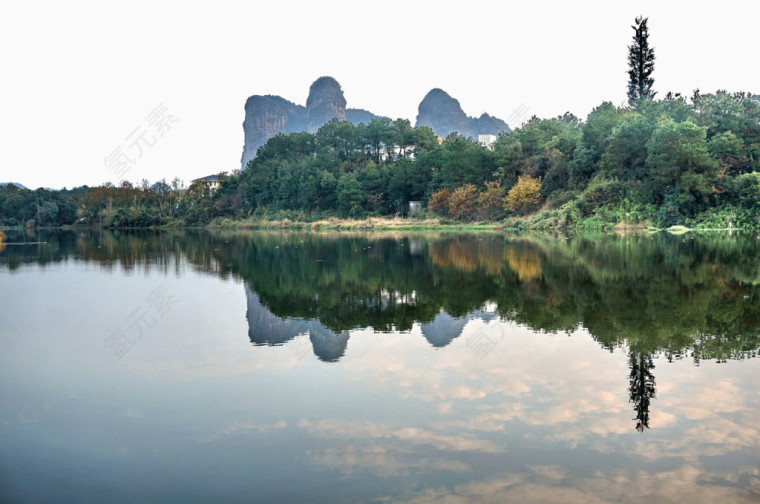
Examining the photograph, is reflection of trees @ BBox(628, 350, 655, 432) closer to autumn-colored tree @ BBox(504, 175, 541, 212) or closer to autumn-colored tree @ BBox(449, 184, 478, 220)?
autumn-colored tree @ BBox(504, 175, 541, 212)

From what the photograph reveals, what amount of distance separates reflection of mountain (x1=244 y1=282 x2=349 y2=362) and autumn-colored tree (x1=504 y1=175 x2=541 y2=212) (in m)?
40.8

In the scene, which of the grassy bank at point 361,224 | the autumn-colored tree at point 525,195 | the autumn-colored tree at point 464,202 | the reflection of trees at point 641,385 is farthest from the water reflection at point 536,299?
the autumn-colored tree at point 464,202

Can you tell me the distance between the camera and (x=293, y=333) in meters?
8.41

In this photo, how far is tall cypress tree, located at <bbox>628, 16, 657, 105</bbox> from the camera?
5731 cm

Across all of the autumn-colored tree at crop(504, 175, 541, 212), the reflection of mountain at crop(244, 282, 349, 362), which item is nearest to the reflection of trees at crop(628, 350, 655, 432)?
the reflection of mountain at crop(244, 282, 349, 362)

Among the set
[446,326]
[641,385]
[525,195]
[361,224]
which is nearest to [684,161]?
[525,195]

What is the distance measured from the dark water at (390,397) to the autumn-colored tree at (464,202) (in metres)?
42.6

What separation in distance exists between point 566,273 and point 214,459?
11.9 metres

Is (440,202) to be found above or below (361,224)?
above

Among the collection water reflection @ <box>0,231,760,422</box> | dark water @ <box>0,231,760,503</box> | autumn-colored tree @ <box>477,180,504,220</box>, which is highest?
autumn-colored tree @ <box>477,180,504,220</box>

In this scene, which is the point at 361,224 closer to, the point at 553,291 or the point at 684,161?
the point at 684,161

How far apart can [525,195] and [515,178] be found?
5.48 metres

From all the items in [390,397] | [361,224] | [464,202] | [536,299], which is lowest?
[390,397]

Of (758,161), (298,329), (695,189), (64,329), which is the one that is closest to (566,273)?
(298,329)
